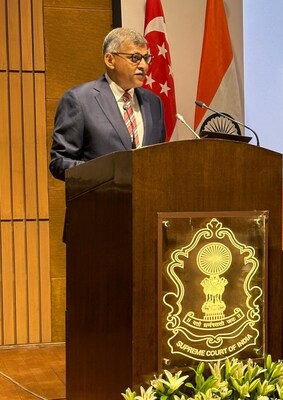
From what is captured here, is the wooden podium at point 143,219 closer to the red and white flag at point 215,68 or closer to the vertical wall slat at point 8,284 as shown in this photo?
the vertical wall slat at point 8,284

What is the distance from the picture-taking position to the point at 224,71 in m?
4.51

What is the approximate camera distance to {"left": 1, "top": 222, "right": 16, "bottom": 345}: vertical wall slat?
14.1ft

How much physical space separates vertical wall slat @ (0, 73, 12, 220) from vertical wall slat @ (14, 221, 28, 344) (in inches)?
5.9

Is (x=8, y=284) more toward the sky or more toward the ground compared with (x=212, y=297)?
more toward the ground

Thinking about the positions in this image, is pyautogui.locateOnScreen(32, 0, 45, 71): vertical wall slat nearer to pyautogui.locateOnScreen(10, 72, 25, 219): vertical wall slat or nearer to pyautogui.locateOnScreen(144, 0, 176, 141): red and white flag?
pyautogui.locateOnScreen(10, 72, 25, 219): vertical wall slat

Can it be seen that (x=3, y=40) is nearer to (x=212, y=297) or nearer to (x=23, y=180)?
(x=23, y=180)

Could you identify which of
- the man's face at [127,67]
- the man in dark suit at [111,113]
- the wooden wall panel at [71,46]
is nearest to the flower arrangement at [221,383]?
the man in dark suit at [111,113]

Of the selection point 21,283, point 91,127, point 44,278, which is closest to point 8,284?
point 21,283

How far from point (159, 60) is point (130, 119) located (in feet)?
6.03

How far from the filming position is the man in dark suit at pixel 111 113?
2504 mm

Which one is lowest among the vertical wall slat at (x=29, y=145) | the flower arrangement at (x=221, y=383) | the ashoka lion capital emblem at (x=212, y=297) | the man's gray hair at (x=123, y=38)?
the flower arrangement at (x=221, y=383)

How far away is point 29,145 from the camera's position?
4309mm

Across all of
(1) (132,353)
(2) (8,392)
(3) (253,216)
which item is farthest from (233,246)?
(2) (8,392)

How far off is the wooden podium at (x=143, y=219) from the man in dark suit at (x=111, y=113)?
738 millimetres
